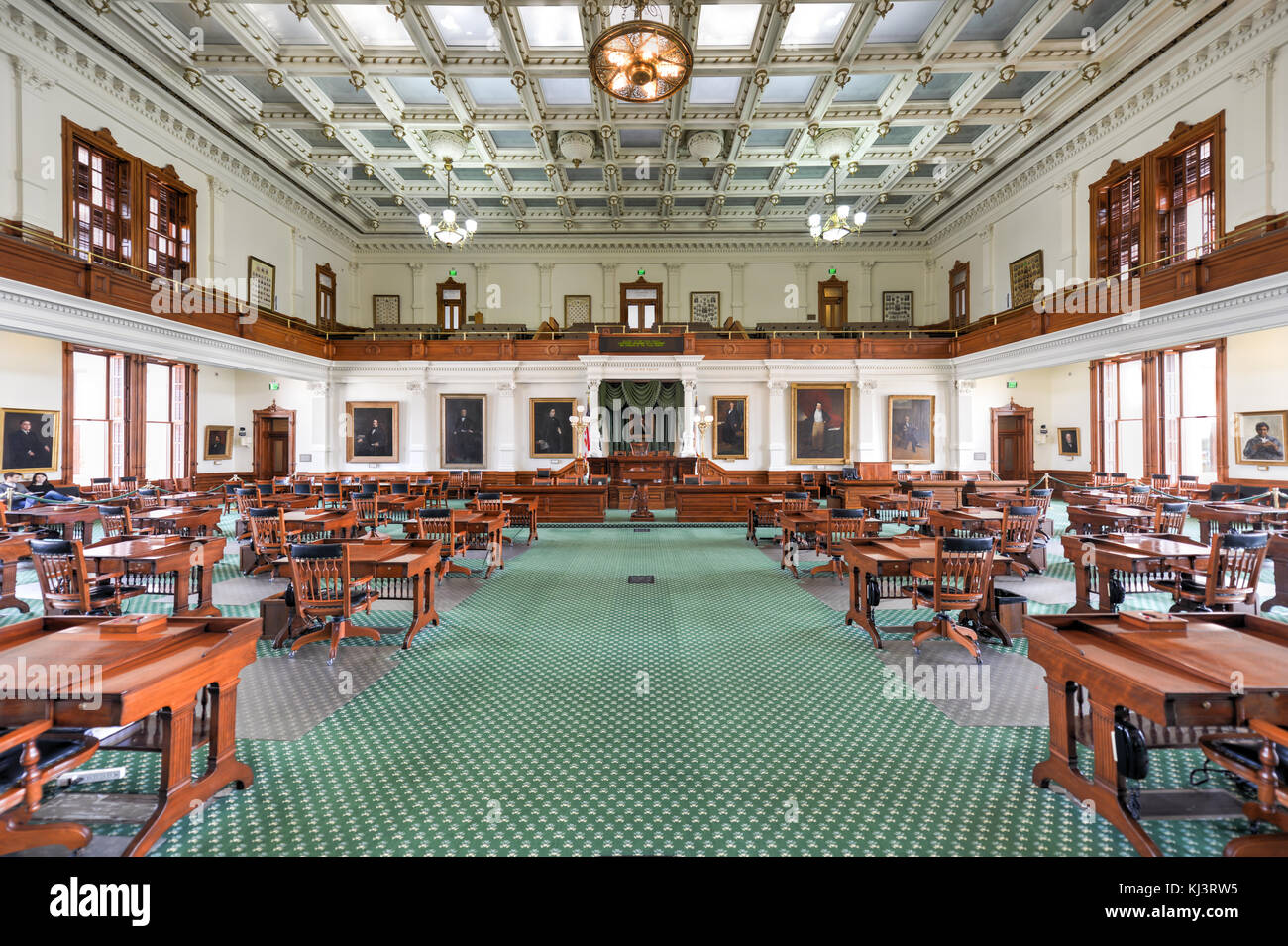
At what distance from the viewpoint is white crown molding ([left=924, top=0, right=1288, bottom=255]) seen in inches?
372

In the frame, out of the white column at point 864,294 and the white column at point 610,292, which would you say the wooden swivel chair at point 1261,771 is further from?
the white column at point 864,294

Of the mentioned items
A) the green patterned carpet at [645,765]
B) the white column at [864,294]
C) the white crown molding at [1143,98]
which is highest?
the white crown molding at [1143,98]

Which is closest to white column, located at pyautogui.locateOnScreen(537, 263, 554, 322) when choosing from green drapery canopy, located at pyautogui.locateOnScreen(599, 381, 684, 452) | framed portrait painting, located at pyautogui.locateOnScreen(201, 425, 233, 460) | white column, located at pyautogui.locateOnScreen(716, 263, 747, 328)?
green drapery canopy, located at pyautogui.locateOnScreen(599, 381, 684, 452)

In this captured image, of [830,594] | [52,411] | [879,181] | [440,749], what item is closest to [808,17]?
[879,181]

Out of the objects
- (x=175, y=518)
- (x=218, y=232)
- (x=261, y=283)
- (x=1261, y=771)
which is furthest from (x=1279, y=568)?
(x=261, y=283)

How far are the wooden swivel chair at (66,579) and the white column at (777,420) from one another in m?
14.9

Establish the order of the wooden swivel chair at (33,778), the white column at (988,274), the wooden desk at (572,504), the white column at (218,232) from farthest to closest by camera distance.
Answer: the white column at (988,274), the white column at (218,232), the wooden desk at (572,504), the wooden swivel chair at (33,778)

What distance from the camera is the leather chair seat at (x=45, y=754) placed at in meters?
1.90

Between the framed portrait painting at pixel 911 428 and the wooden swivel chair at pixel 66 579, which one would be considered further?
the framed portrait painting at pixel 911 428

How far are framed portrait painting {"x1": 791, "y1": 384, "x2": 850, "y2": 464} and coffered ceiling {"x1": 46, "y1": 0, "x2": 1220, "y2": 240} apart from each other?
6.20m

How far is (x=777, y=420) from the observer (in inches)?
662

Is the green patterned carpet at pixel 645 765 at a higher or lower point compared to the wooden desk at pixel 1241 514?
lower

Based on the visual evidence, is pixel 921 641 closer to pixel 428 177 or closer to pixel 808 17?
pixel 808 17

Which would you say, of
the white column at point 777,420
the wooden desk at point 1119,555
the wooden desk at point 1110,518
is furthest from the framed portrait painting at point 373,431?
the wooden desk at point 1119,555
